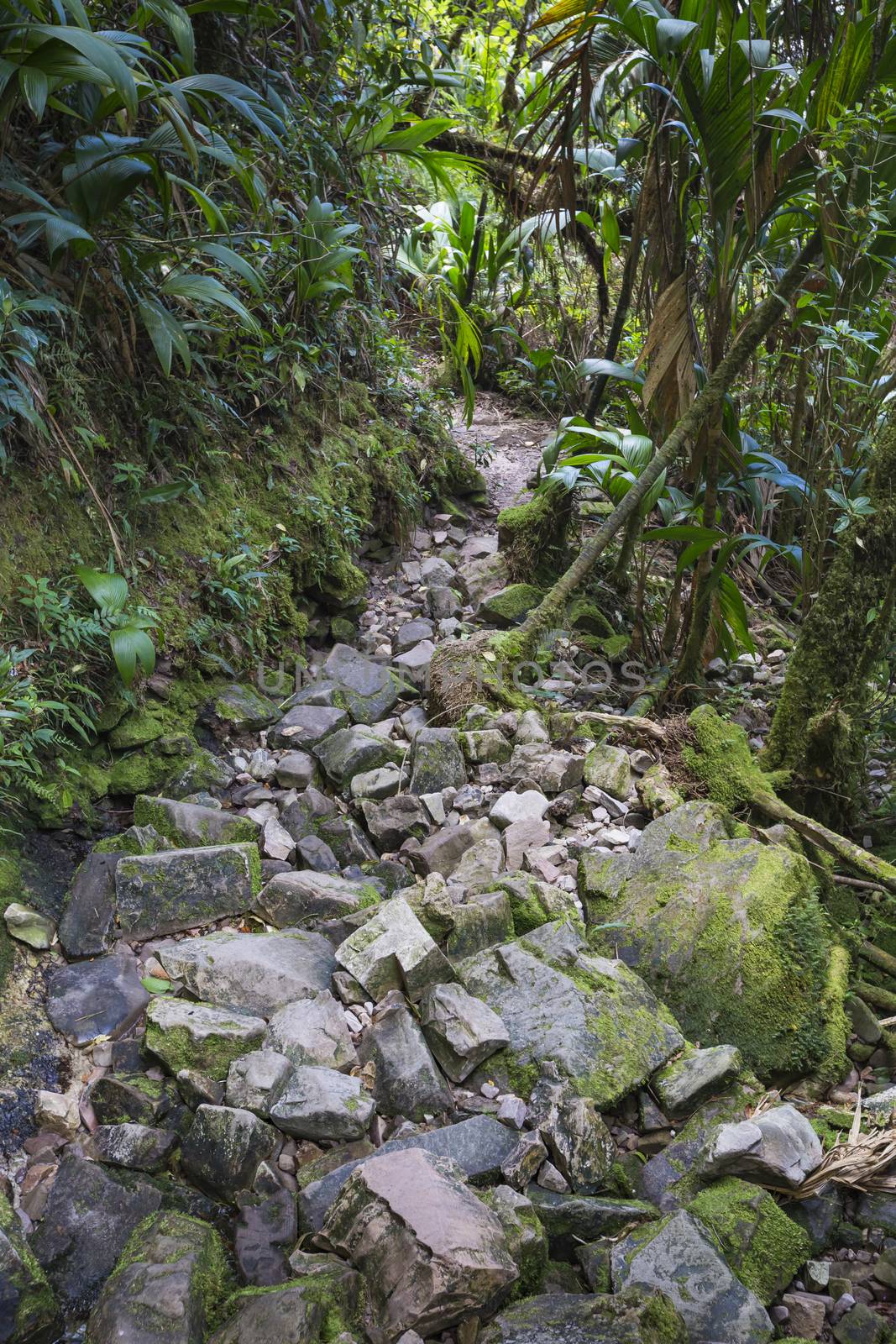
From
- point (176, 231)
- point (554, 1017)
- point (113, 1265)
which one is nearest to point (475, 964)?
point (554, 1017)

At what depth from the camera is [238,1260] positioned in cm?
158

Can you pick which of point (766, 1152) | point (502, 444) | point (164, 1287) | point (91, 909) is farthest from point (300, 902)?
point (502, 444)

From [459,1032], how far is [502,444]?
5.60 meters

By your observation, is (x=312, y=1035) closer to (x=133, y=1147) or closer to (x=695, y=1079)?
(x=133, y=1147)

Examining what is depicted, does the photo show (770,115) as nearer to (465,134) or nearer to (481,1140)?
(481,1140)

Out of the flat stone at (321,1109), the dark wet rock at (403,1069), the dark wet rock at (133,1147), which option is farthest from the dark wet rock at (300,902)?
the dark wet rock at (133,1147)

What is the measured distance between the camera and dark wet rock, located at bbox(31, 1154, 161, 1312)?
59.9 inches

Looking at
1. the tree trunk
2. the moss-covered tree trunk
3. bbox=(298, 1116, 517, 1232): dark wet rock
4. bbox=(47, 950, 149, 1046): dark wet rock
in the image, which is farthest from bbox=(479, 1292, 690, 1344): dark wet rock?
the tree trunk

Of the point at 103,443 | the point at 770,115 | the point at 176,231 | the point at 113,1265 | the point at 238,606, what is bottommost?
the point at 113,1265

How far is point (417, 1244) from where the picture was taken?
4.64 ft

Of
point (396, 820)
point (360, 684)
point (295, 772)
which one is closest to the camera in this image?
point (396, 820)

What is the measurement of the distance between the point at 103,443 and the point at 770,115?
99.6 inches

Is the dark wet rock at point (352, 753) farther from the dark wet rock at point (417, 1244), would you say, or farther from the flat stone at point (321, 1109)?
the dark wet rock at point (417, 1244)

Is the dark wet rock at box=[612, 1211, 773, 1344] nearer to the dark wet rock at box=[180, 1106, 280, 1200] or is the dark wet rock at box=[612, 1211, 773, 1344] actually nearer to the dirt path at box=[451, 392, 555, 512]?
the dark wet rock at box=[180, 1106, 280, 1200]
